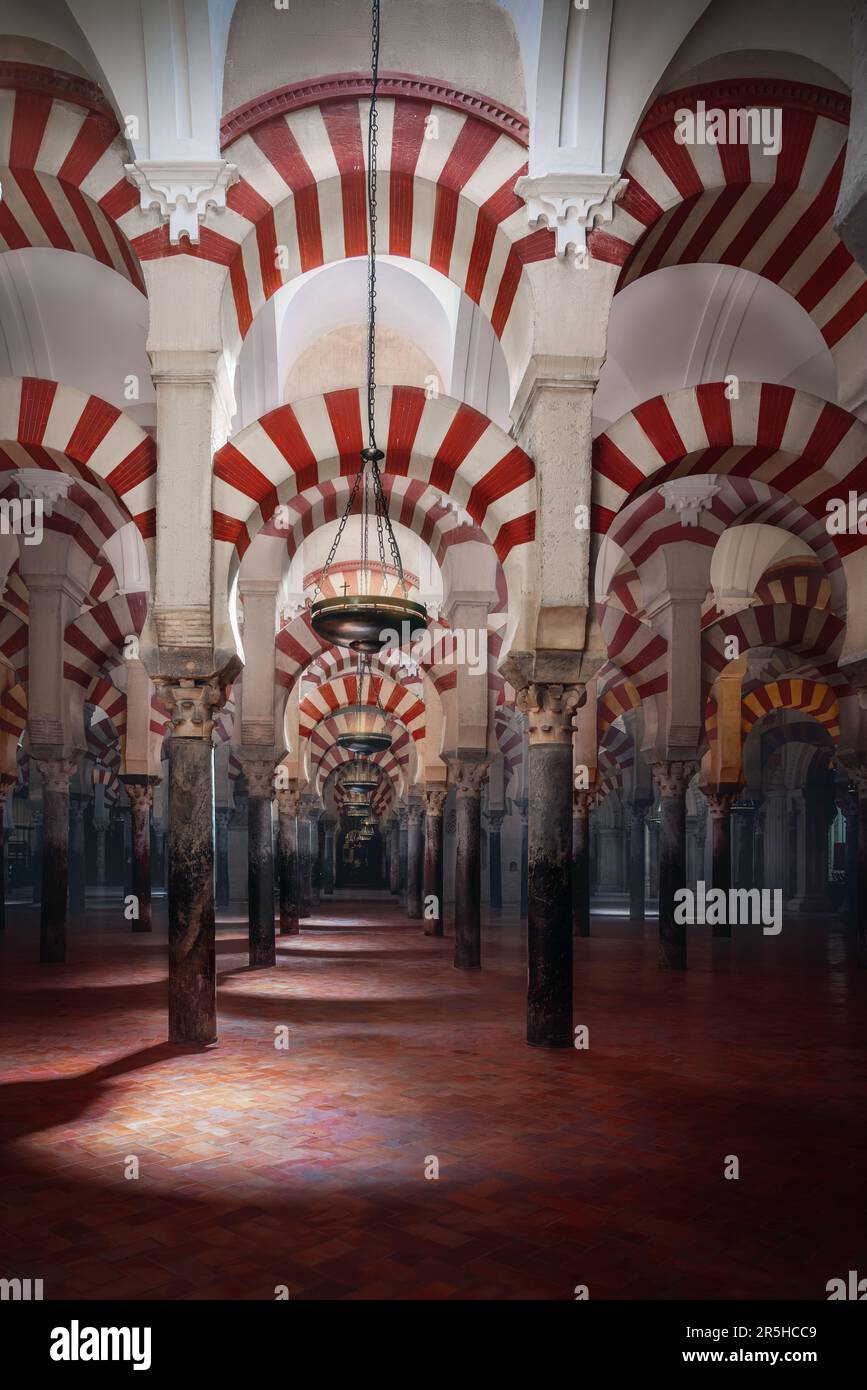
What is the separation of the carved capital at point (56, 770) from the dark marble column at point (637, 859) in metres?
9.10

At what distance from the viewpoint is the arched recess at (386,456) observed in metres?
5.89

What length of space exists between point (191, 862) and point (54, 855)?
14.8ft

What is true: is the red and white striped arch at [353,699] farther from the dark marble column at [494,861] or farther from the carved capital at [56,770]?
the carved capital at [56,770]

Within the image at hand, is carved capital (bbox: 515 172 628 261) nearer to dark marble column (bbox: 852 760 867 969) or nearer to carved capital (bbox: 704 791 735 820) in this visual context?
dark marble column (bbox: 852 760 867 969)

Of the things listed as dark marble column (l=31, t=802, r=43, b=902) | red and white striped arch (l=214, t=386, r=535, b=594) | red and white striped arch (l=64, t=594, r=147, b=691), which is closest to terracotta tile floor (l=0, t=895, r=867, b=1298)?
red and white striped arch (l=214, t=386, r=535, b=594)

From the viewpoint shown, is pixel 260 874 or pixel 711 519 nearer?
pixel 711 519

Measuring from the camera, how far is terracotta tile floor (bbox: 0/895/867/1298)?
3.00 m

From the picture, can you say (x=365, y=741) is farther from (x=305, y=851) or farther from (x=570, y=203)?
(x=570, y=203)

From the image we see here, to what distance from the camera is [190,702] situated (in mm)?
5969

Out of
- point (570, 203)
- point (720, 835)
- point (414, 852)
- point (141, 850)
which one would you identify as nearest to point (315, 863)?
point (414, 852)

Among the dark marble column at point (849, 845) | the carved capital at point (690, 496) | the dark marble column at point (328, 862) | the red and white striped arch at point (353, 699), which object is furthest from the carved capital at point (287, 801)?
the dark marble column at point (328, 862)

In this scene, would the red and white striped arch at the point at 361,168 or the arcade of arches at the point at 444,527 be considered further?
the red and white striped arch at the point at 361,168

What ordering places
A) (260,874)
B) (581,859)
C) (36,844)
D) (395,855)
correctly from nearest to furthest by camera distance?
(260,874)
(581,859)
(36,844)
(395,855)

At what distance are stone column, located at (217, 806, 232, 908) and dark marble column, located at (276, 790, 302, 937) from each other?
6.16 metres
